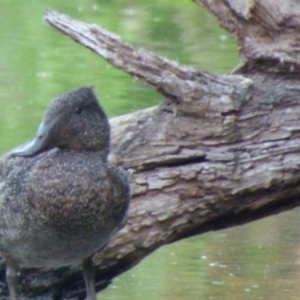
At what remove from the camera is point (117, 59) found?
4957mm

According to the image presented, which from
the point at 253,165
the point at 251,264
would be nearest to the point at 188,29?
the point at 251,264

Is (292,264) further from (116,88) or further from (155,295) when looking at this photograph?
(116,88)

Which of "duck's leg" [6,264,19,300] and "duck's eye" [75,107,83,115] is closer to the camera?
"duck's eye" [75,107,83,115]

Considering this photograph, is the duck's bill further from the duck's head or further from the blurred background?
the blurred background

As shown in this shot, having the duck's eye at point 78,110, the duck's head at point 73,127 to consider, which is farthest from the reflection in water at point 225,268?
the duck's eye at point 78,110

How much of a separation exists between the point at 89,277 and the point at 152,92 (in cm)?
347

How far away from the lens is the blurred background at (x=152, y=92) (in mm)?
5617

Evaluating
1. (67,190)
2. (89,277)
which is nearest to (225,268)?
(89,277)

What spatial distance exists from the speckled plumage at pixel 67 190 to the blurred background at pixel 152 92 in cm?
88

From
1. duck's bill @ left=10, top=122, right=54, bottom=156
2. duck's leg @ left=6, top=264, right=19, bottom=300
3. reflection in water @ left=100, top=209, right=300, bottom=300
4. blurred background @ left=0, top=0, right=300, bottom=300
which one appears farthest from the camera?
blurred background @ left=0, top=0, right=300, bottom=300

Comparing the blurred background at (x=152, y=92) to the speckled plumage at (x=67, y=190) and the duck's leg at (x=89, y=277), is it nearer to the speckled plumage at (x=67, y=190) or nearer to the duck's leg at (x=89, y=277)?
the duck's leg at (x=89, y=277)

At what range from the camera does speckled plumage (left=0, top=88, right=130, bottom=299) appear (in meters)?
4.57

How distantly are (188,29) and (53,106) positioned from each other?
5691 millimetres

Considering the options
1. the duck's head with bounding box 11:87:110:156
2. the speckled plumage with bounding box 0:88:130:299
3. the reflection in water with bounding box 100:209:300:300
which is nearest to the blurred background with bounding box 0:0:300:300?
the reflection in water with bounding box 100:209:300:300
